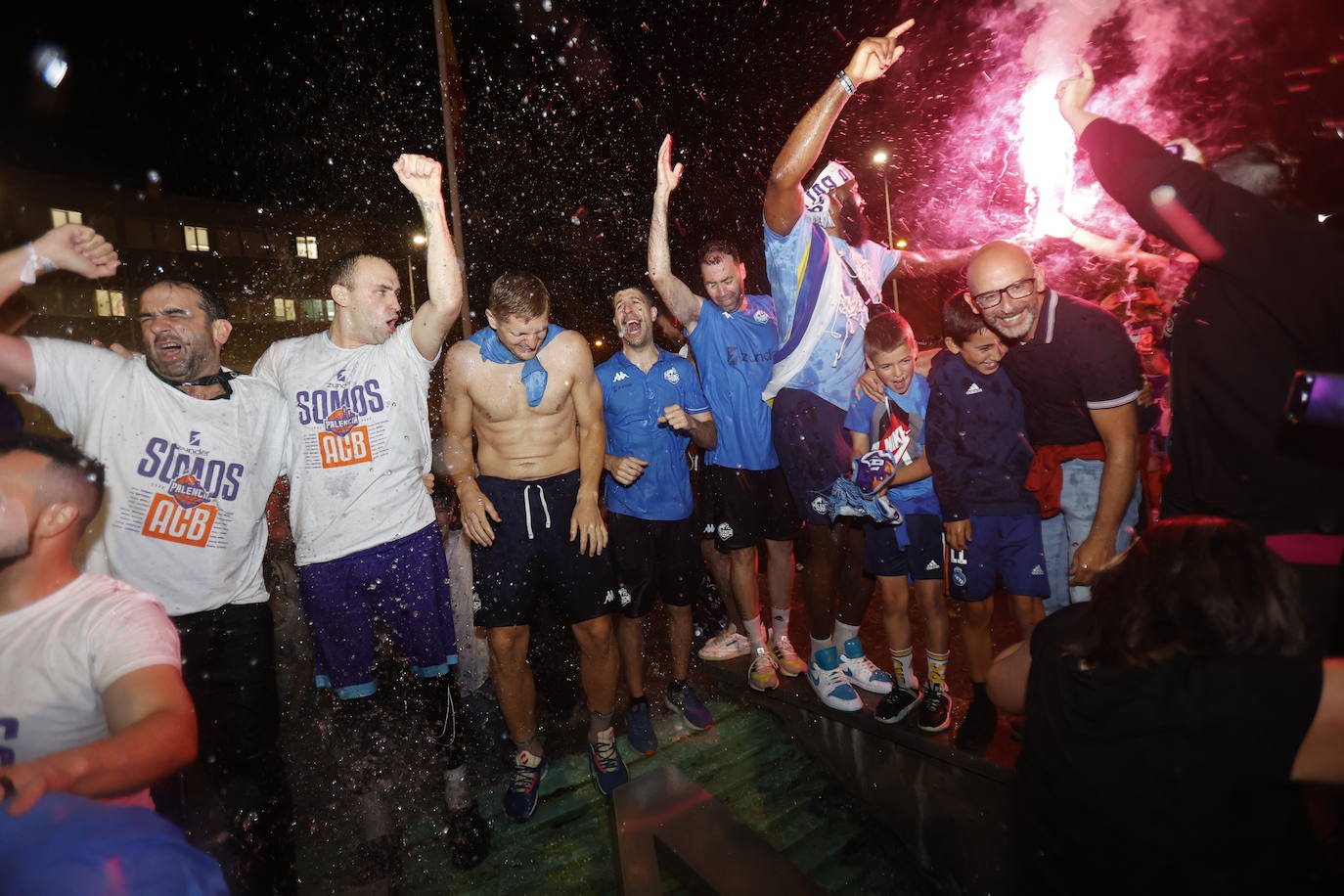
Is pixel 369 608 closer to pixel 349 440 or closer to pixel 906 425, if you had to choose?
pixel 349 440

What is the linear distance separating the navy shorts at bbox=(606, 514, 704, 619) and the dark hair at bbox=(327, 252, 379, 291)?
1970mm

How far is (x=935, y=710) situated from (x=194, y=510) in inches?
149

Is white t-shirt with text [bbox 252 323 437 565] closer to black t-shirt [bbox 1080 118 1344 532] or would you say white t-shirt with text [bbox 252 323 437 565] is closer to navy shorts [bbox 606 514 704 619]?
navy shorts [bbox 606 514 704 619]

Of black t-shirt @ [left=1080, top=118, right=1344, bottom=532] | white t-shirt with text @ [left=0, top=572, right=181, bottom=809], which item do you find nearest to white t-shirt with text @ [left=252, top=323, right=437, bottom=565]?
white t-shirt with text @ [left=0, top=572, right=181, bottom=809]

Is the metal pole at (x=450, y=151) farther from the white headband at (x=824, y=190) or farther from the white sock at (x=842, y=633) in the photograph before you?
the white sock at (x=842, y=633)

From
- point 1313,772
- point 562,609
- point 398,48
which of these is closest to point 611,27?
point 398,48

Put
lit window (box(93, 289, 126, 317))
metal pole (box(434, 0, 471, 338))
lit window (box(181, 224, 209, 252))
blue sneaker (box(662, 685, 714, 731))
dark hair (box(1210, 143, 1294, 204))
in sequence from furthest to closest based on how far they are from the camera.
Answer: lit window (box(93, 289, 126, 317)) → lit window (box(181, 224, 209, 252)) → metal pole (box(434, 0, 471, 338)) → blue sneaker (box(662, 685, 714, 731)) → dark hair (box(1210, 143, 1294, 204))

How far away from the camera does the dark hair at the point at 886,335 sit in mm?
3469

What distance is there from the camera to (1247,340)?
2.05 meters

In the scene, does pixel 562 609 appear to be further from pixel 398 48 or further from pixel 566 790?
pixel 398 48

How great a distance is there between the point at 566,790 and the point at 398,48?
8404 mm

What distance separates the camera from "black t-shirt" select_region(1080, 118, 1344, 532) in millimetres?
1910

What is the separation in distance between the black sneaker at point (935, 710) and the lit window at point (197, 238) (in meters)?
34.8

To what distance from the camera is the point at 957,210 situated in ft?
20.6
